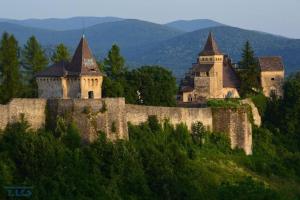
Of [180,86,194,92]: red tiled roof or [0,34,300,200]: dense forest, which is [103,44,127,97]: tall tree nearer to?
[0,34,300,200]: dense forest

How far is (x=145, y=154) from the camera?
46.0 meters

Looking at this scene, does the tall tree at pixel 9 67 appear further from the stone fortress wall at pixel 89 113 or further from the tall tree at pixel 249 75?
the tall tree at pixel 249 75

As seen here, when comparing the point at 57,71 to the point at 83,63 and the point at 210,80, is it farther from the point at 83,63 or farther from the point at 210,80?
the point at 210,80

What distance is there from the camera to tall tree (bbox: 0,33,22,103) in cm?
5309

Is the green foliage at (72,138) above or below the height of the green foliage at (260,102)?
below

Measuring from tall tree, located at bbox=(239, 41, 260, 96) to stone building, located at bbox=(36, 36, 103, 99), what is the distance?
18725 mm

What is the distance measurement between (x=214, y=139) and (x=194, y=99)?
9.49 meters

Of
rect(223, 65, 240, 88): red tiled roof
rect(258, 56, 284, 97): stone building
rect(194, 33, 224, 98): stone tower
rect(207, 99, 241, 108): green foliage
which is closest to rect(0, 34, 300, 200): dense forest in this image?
rect(223, 65, 240, 88): red tiled roof

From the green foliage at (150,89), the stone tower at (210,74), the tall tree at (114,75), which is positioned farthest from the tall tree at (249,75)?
the tall tree at (114,75)

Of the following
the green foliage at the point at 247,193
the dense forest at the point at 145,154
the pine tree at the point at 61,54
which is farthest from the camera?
the pine tree at the point at 61,54

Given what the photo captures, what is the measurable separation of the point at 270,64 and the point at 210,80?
5.15 metres

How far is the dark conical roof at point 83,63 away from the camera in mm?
47562

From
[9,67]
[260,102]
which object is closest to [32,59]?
[9,67]

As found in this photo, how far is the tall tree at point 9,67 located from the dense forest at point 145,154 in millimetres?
58
